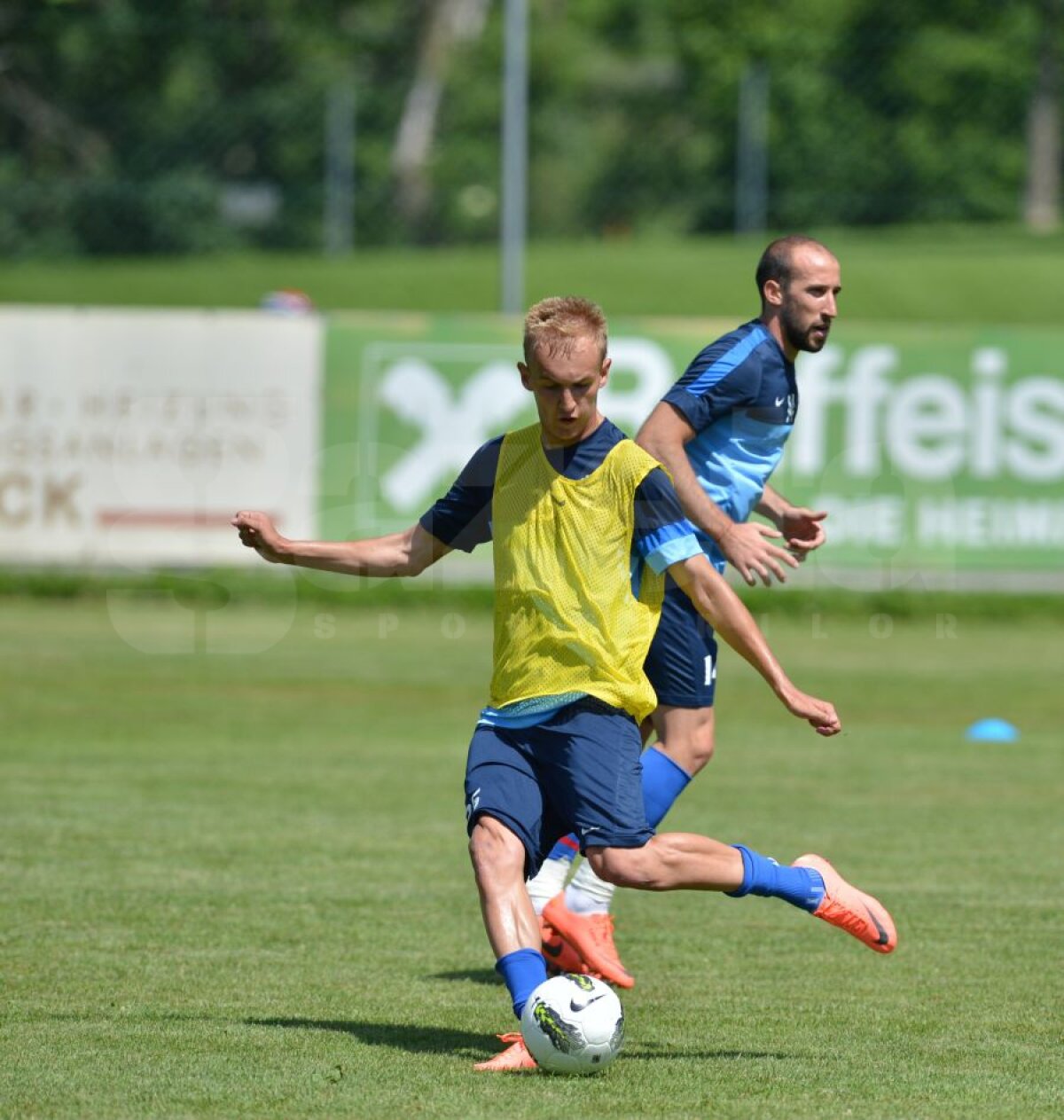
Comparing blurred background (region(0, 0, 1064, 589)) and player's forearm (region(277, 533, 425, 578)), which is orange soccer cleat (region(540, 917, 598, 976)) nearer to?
player's forearm (region(277, 533, 425, 578))

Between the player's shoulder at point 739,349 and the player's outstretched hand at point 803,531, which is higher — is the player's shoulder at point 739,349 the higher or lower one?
the higher one

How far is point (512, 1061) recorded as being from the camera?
555 cm

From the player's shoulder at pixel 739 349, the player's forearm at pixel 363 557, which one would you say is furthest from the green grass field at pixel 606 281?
the player's forearm at pixel 363 557

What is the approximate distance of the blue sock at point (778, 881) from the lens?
19.3 ft

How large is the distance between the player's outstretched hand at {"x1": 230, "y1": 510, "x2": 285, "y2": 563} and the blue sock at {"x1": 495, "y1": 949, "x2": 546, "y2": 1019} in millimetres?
1260

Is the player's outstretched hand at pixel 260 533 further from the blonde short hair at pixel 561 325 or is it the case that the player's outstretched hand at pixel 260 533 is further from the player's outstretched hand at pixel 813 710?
the player's outstretched hand at pixel 813 710

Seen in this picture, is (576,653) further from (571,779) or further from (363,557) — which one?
(363,557)

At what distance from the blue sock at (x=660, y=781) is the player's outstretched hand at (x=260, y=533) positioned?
159cm

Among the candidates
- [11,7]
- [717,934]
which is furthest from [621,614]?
[11,7]

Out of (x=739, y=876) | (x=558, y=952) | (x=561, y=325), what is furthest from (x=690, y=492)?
(x=558, y=952)

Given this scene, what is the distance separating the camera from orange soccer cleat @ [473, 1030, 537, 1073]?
18.1 feet

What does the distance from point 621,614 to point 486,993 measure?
1538 mm

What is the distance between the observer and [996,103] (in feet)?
134

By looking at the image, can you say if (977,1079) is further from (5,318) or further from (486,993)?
(5,318)
